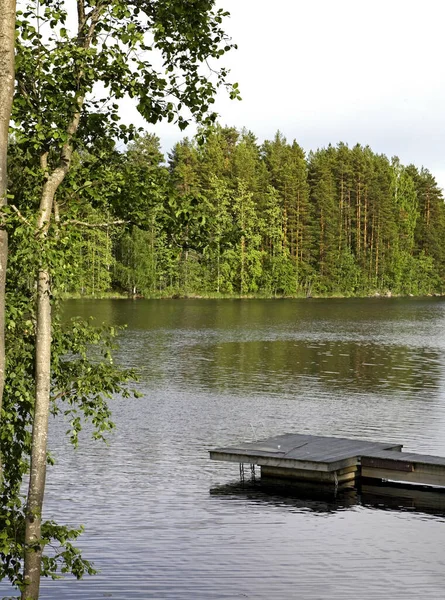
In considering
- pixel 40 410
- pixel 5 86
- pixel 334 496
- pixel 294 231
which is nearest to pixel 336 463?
pixel 334 496

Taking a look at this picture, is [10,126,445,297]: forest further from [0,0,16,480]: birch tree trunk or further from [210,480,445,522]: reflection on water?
→ [0,0,16,480]: birch tree trunk

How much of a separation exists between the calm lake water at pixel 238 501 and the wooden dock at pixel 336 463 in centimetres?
57

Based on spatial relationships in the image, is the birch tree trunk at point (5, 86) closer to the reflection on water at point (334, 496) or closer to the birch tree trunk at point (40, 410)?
the birch tree trunk at point (40, 410)

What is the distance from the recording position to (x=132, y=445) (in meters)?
23.2

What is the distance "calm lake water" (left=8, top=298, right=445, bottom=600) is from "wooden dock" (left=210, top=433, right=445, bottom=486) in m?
0.57

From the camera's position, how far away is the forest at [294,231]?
365 feet

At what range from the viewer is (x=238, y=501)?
1780 cm

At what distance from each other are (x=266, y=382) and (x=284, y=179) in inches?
3870

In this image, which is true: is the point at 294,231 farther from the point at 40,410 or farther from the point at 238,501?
the point at 40,410

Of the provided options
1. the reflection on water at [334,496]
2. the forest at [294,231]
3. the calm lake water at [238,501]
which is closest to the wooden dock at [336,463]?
the reflection on water at [334,496]

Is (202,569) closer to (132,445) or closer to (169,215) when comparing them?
(169,215)

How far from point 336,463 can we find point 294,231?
117137 millimetres

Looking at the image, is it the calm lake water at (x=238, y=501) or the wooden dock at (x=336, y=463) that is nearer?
the calm lake water at (x=238, y=501)

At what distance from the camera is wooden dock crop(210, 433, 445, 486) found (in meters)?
17.8
